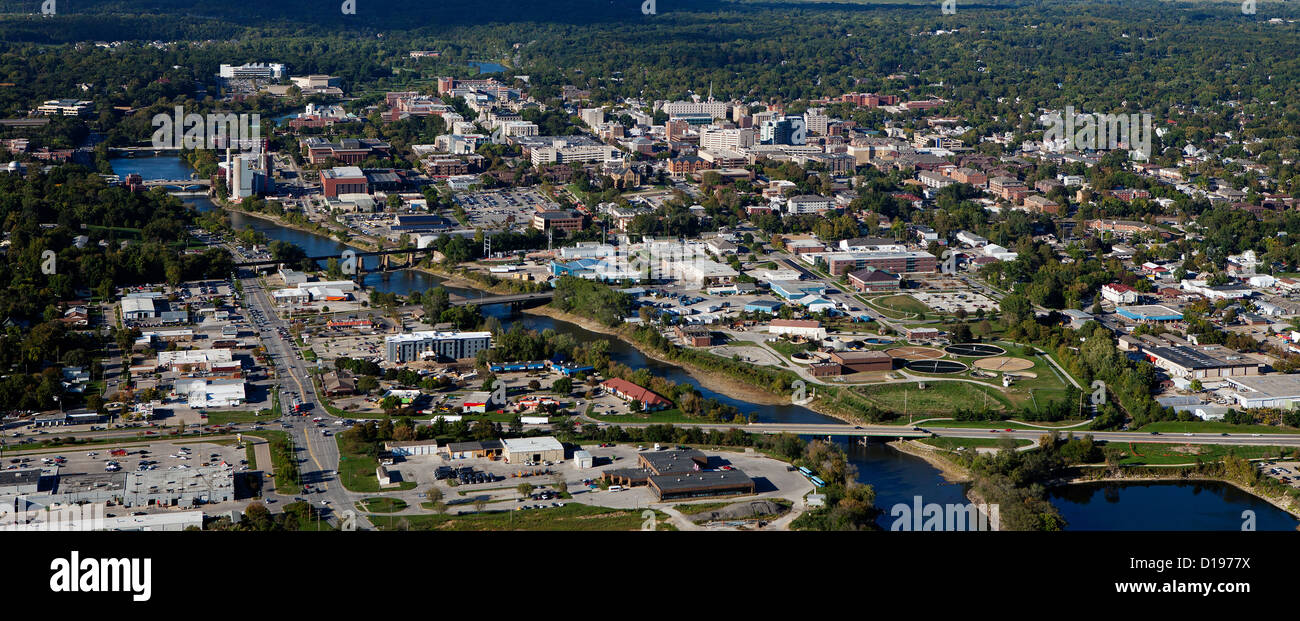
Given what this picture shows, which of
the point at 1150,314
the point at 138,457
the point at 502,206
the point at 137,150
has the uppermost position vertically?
the point at 137,150

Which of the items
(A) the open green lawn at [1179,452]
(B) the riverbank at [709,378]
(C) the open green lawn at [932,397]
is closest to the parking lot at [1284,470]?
(A) the open green lawn at [1179,452]

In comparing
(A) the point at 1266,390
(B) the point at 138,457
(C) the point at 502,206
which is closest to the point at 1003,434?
(A) the point at 1266,390

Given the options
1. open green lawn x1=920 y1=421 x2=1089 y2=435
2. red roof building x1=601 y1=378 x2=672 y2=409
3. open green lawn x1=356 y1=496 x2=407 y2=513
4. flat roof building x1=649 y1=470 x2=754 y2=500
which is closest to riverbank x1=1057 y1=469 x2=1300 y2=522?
open green lawn x1=920 y1=421 x2=1089 y2=435

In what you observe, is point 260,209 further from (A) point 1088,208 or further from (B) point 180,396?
(A) point 1088,208

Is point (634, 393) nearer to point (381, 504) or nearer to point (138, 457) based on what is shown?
point (381, 504)

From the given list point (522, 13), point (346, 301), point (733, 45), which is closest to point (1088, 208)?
point (346, 301)

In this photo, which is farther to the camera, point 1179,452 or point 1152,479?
point 1179,452
